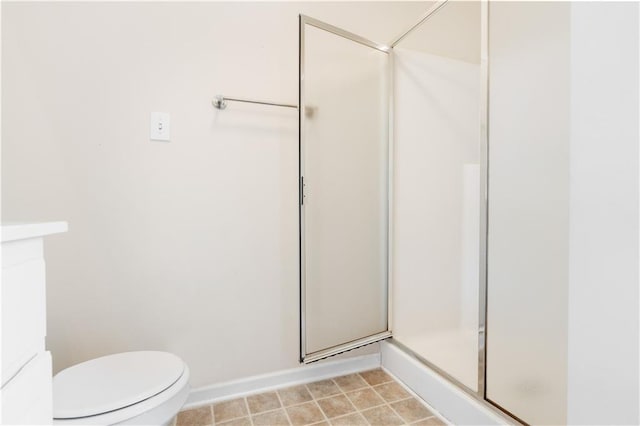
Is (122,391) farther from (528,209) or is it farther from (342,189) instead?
(528,209)

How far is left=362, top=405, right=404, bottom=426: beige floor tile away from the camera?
136 centimetres

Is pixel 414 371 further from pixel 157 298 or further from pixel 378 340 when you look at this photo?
pixel 157 298

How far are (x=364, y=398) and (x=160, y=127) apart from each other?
4.97 feet

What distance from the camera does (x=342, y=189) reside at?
5.49 feet

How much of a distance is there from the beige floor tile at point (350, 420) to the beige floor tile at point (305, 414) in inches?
2.4

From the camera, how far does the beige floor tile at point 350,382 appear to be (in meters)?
1.63

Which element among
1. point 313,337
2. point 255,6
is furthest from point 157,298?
point 255,6

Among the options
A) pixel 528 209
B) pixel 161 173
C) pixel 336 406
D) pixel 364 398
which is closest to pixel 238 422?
pixel 336 406

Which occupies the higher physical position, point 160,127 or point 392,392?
point 160,127

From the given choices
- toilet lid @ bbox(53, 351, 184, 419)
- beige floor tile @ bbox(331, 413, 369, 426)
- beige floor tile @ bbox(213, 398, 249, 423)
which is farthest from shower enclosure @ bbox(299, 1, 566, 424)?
toilet lid @ bbox(53, 351, 184, 419)

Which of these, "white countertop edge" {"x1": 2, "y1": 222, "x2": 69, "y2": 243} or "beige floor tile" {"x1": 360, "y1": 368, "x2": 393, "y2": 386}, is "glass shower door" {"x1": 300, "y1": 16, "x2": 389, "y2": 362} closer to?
"beige floor tile" {"x1": 360, "y1": 368, "x2": 393, "y2": 386}

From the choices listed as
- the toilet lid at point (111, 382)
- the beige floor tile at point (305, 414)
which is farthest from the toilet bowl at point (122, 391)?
the beige floor tile at point (305, 414)

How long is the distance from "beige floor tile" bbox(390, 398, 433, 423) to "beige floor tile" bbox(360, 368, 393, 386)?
192mm

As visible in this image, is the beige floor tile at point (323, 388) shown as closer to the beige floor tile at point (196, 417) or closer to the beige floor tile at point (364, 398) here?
the beige floor tile at point (364, 398)
